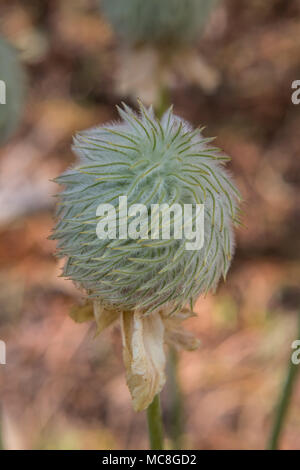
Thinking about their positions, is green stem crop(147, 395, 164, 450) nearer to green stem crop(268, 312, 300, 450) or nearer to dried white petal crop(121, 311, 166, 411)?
dried white petal crop(121, 311, 166, 411)

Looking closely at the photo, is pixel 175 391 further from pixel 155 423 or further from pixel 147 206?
pixel 147 206

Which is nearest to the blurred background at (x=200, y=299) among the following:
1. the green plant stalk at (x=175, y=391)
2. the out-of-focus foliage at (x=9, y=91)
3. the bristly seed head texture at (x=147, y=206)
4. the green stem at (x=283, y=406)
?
the out-of-focus foliage at (x=9, y=91)

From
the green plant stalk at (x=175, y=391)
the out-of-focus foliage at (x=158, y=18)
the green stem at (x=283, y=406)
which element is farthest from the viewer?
the out-of-focus foliage at (x=158, y=18)

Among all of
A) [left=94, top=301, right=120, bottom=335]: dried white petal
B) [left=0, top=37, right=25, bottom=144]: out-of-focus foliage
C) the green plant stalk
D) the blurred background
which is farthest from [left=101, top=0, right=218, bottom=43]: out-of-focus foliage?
[left=94, top=301, right=120, bottom=335]: dried white petal

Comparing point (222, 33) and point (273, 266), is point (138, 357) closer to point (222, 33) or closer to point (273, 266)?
point (273, 266)

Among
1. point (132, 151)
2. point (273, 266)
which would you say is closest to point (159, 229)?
point (132, 151)

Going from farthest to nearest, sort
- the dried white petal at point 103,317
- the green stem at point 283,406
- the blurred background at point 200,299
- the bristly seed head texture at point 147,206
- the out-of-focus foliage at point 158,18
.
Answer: the blurred background at point 200,299
the out-of-focus foliage at point 158,18
the green stem at point 283,406
the dried white petal at point 103,317
the bristly seed head texture at point 147,206

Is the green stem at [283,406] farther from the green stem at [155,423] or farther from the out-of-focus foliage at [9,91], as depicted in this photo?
the out-of-focus foliage at [9,91]

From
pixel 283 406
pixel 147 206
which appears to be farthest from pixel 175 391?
pixel 147 206
